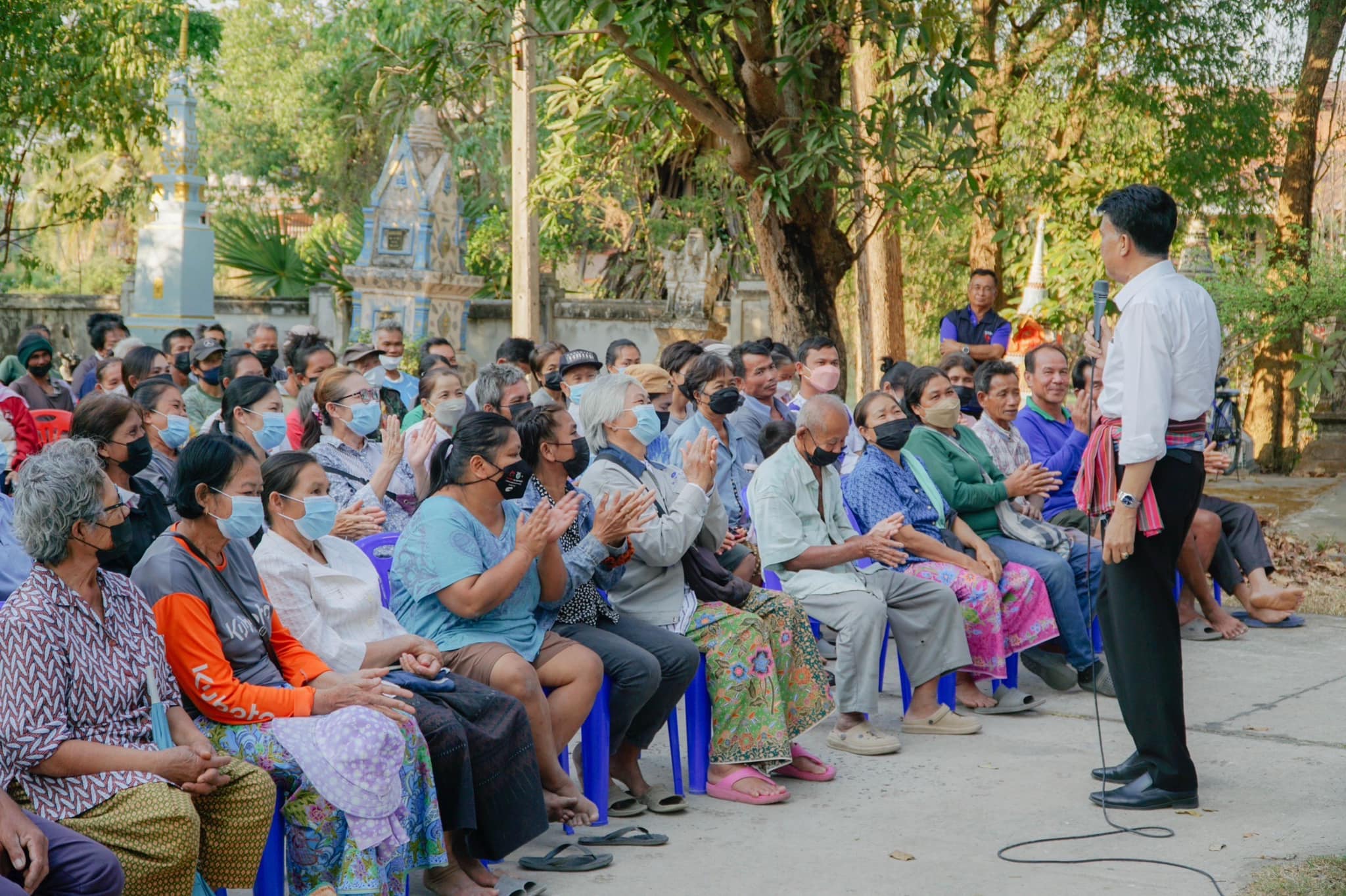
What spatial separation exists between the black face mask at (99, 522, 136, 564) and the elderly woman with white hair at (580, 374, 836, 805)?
5.22 ft

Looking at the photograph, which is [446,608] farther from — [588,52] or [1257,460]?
[1257,460]

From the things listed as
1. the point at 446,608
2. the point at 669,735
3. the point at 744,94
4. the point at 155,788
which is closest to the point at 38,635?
the point at 155,788

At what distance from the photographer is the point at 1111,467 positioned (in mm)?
4723

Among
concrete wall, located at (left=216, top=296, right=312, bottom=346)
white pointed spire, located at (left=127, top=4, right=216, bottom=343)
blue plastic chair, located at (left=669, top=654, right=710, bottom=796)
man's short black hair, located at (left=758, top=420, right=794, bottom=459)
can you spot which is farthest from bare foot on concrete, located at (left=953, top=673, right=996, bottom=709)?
concrete wall, located at (left=216, top=296, right=312, bottom=346)

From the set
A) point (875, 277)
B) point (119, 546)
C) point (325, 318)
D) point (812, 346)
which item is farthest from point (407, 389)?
point (325, 318)

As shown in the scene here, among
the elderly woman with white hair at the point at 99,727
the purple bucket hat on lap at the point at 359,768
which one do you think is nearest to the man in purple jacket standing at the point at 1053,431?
the purple bucket hat on lap at the point at 359,768

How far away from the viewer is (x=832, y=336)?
10.1 metres

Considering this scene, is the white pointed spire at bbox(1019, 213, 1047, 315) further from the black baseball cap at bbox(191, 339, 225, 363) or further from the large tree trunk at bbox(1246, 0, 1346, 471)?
the black baseball cap at bbox(191, 339, 225, 363)

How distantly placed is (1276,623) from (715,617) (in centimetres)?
427

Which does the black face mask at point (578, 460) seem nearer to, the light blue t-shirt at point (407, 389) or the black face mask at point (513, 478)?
the black face mask at point (513, 478)

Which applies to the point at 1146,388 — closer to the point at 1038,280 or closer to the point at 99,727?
the point at 99,727

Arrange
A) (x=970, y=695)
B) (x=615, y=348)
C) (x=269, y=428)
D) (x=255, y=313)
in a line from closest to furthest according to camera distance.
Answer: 1. (x=269, y=428)
2. (x=970, y=695)
3. (x=615, y=348)
4. (x=255, y=313)

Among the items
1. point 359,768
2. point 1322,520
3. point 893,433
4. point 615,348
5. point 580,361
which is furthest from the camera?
point 1322,520

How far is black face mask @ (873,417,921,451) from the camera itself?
6156 millimetres
